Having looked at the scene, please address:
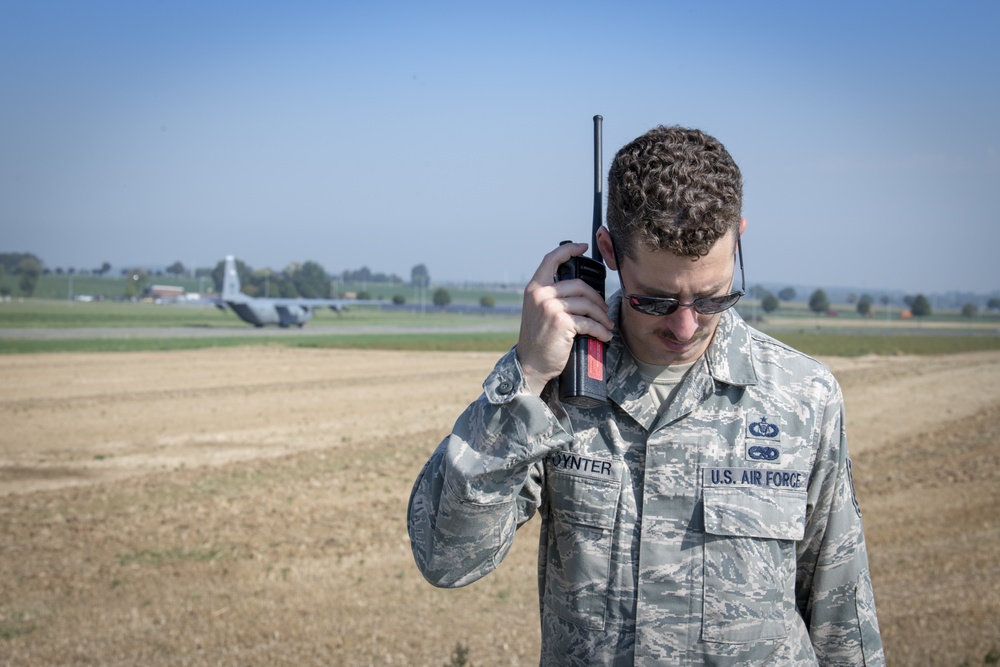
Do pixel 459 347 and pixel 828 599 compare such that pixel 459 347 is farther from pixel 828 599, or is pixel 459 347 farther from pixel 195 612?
pixel 828 599

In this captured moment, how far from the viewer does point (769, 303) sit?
178250 mm

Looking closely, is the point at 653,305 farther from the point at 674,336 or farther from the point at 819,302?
the point at 819,302

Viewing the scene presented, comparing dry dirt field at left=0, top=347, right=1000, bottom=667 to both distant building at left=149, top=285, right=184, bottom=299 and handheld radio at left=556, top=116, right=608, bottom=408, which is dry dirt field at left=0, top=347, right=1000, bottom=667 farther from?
distant building at left=149, top=285, right=184, bottom=299

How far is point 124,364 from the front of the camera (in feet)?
119

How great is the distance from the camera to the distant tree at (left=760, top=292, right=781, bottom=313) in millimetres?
175750

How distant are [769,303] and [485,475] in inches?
7303

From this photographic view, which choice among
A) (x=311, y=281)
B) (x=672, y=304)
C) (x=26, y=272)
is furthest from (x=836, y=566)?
(x=311, y=281)

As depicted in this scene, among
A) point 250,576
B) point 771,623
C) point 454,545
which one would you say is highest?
point 454,545

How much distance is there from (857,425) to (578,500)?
21.4 m

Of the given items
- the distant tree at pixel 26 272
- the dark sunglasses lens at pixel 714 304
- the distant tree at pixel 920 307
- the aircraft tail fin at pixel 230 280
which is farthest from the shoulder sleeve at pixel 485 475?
the distant tree at pixel 920 307

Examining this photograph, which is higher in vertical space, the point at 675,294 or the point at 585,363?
the point at 675,294

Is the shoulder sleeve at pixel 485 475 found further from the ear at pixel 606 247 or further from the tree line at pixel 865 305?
the tree line at pixel 865 305

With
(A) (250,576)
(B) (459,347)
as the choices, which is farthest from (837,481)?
(B) (459,347)

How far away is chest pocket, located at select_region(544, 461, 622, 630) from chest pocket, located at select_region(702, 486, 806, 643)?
1.00 ft
